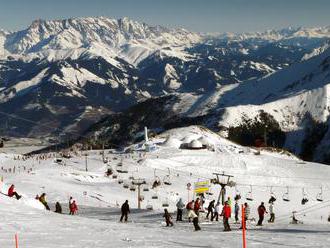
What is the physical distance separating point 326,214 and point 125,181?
29141mm

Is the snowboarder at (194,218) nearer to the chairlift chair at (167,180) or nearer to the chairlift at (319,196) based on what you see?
the chairlift chair at (167,180)

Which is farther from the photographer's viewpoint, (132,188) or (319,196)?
(319,196)

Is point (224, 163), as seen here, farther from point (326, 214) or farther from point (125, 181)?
point (326, 214)

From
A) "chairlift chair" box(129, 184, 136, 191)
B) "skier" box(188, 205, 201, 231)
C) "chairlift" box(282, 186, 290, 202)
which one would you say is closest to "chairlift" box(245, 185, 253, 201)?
"chairlift" box(282, 186, 290, 202)

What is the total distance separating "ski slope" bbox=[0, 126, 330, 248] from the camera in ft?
102

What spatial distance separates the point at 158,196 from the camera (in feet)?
245

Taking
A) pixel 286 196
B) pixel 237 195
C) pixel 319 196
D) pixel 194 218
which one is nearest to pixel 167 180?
pixel 286 196

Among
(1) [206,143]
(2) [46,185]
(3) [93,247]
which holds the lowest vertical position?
(3) [93,247]

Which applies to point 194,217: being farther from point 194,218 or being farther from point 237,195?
point 237,195

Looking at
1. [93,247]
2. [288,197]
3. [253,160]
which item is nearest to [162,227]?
[93,247]

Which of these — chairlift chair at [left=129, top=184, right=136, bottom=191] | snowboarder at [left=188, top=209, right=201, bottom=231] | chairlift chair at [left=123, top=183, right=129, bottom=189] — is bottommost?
snowboarder at [left=188, top=209, right=201, bottom=231]

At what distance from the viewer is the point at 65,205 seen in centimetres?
6009

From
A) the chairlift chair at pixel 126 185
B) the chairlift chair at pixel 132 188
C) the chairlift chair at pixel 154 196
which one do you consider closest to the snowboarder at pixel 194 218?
the chairlift chair at pixel 154 196

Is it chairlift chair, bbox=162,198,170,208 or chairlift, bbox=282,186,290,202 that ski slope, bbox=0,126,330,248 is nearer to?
chairlift chair, bbox=162,198,170,208
